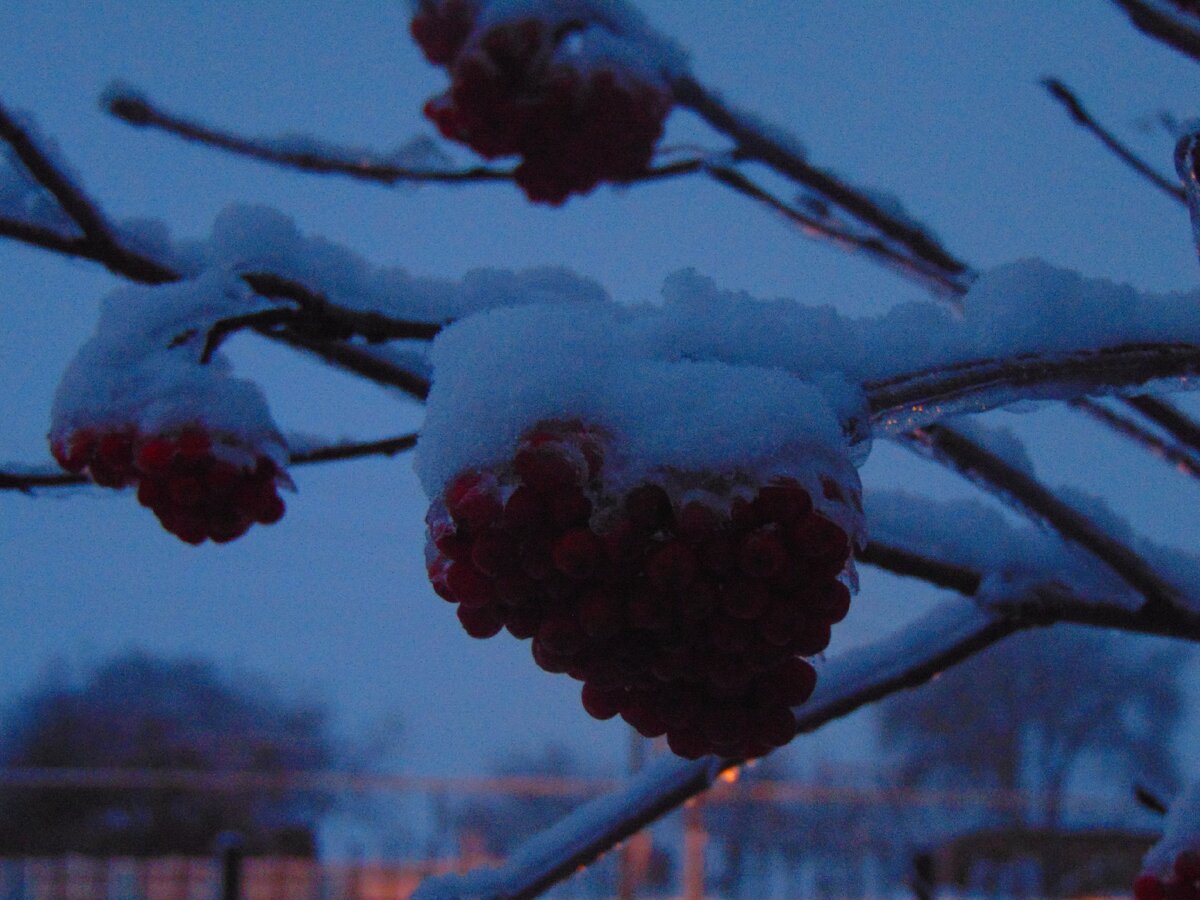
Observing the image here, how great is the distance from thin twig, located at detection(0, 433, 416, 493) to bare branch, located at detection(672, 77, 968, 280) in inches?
21.8

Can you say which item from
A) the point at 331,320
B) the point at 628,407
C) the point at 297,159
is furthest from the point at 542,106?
the point at 628,407

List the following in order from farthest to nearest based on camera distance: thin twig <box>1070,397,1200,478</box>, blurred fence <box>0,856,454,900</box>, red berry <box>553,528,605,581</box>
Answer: blurred fence <box>0,856,454,900</box> < thin twig <box>1070,397,1200,478</box> < red berry <box>553,528,605,581</box>

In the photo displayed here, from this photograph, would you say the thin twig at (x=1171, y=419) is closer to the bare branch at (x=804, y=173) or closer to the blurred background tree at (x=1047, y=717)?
the bare branch at (x=804, y=173)

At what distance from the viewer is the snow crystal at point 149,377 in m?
0.76

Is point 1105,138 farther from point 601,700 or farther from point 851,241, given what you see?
point 601,700

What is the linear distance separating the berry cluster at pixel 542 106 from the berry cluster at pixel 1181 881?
41.0 inches

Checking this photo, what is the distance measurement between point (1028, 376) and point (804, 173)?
0.74m

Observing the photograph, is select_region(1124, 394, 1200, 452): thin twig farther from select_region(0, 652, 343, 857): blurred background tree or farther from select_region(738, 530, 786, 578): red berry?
select_region(0, 652, 343, 857): blurred background tree

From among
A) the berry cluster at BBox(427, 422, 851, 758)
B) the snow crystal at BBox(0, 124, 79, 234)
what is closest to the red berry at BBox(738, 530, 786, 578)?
the berry cluster at BBox(427, 422, 851, 758)

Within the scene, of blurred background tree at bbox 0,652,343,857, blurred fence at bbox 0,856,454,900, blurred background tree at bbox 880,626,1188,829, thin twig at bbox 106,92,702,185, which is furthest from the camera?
blurred background tree at bbox 880,626,1188,829

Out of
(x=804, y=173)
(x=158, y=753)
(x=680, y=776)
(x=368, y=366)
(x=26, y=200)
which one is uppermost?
(x=158, y=753)

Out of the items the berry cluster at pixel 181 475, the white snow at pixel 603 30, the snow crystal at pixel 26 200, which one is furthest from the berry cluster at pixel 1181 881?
the snow crystal at pixel 26 200

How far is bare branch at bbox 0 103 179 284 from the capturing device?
31.3 inches

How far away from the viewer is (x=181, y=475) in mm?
785
